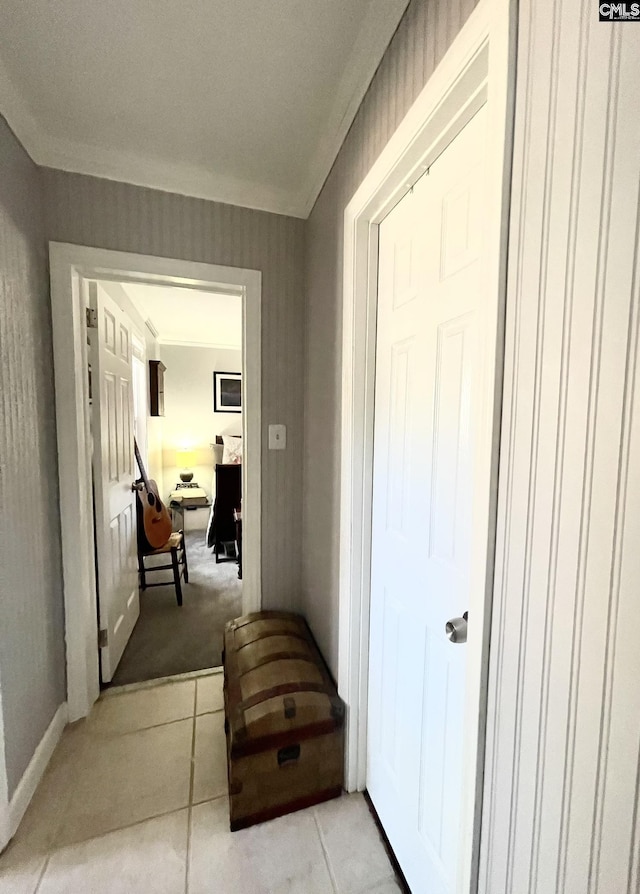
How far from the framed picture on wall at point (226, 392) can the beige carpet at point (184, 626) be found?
2221 millimetres

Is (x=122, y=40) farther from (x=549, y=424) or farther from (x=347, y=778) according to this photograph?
(x=347, y=778)

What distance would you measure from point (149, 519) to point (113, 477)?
69 centimetres

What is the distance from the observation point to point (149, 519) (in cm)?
257

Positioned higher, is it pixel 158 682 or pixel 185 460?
pixel 185 460

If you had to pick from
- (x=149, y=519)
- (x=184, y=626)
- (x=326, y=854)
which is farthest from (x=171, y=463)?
(x=326, y=854)

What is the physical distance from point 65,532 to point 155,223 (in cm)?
141

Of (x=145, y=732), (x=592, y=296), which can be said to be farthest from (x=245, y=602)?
(x=592, y=296)

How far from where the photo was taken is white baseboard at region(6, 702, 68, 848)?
120 centimetres

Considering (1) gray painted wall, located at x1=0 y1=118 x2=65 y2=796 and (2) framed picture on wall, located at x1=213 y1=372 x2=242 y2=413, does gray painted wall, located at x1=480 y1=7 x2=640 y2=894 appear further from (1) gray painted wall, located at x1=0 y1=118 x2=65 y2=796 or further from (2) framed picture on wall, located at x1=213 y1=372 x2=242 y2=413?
(2) framed picture on wall, located at x1=213 y1=372 x2=242 y2=413

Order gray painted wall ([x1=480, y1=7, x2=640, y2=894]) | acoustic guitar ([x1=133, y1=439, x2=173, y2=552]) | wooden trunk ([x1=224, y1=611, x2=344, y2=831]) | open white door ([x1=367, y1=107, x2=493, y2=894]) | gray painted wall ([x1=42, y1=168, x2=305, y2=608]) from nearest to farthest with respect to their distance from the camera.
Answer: gray painted wall ([x1=480, y1=7, x2=640, y2=894])
open white door ([x1=367, y1=107, x2=493, y2=894])
wooden trunk ([x1=224, y1=611, x2=344, y2=831])
gray painted wall ([x1=42, y1=168, x2=305, y2=608])
acoustic guitar ([x1=133, y1=439, x2=173, y2=552])

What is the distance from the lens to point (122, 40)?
106 cm

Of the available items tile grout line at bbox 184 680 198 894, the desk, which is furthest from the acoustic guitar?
the desk

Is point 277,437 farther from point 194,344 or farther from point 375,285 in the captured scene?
point 194,344

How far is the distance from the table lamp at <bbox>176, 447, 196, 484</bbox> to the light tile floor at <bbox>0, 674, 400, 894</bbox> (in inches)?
132
